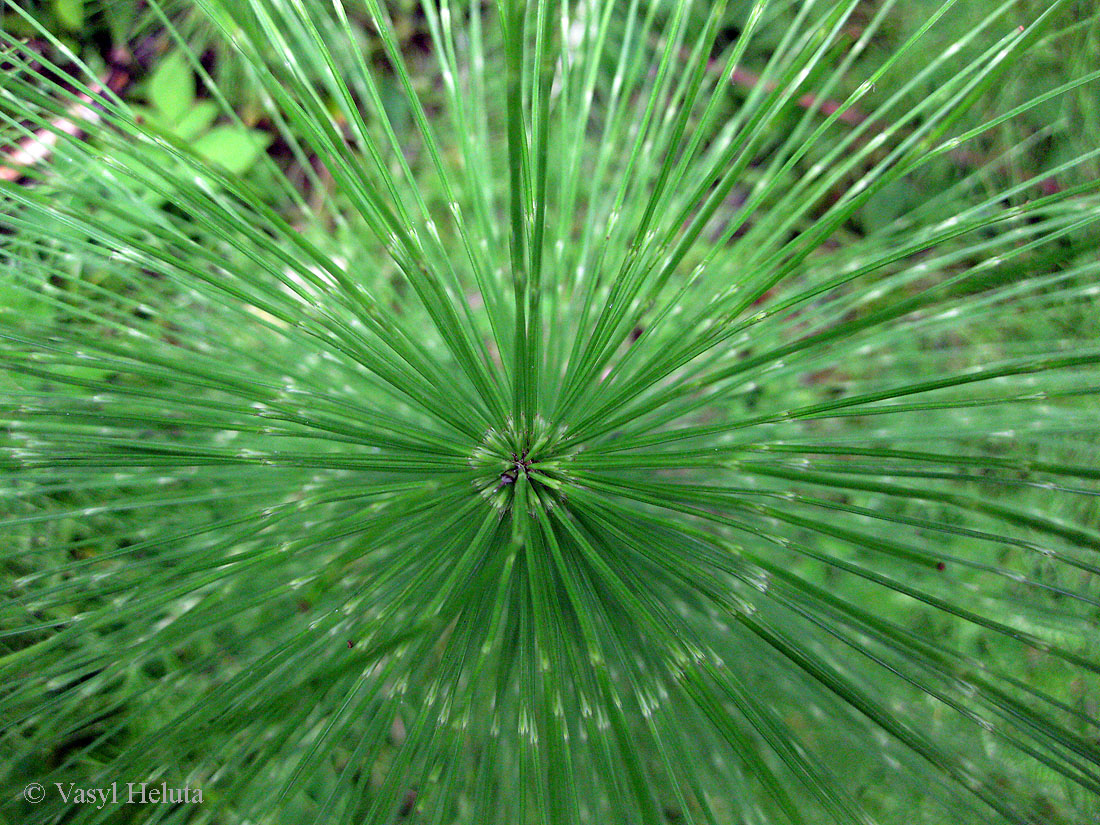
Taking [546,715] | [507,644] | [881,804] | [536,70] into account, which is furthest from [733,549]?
Result: [881,804]

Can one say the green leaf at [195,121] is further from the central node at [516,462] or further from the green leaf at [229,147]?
the central node at [516,462]

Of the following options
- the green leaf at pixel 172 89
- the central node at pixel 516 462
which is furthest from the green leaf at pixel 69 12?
the central node at pixel 516 462

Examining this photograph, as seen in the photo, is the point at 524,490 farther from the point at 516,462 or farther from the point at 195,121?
the point at 195,121

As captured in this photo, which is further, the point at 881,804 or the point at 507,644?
the point at 881,804

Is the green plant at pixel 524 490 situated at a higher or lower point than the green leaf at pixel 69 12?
lower

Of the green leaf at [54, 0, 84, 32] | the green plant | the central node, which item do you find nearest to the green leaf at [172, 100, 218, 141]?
the green plant

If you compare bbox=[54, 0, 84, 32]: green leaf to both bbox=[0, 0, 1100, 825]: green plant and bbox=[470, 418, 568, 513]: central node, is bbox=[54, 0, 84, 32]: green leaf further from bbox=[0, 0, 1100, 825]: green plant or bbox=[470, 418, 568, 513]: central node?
bbox=[470, 418, 568, 513]: central node

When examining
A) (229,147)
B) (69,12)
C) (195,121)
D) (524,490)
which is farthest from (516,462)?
(69,12)

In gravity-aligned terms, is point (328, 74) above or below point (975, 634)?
above

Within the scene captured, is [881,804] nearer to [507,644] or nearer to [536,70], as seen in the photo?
[507,644]
